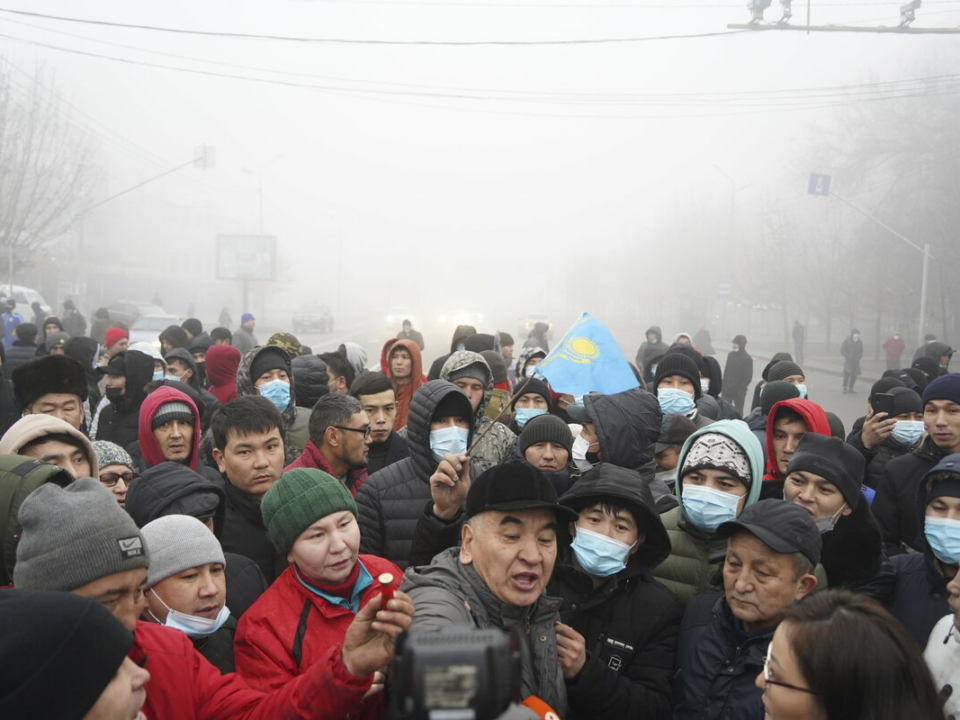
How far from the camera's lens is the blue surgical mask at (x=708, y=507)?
3.81m

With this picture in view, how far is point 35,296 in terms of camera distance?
104ft

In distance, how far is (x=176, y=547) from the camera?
10.0 ft

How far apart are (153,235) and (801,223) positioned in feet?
178

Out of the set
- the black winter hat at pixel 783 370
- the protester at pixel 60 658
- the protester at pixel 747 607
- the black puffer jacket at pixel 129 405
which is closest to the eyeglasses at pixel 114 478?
the black puffer jacket at pixel 129 405

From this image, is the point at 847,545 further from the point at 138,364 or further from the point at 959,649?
the point at 138,364

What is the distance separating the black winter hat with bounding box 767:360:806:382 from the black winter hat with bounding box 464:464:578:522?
5.95m

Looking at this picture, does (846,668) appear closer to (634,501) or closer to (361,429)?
(634,501)

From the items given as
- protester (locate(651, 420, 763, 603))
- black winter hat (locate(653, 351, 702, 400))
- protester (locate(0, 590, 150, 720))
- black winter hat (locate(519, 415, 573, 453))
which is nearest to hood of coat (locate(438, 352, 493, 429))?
black winter hat (locate(519, 415, 573, 453))

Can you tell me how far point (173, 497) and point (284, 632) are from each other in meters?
1.10

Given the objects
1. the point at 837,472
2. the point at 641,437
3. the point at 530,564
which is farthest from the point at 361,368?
the point at 530,564

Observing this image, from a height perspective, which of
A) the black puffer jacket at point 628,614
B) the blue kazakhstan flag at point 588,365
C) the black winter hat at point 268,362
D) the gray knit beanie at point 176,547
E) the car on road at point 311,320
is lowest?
the car on road at point 311,320

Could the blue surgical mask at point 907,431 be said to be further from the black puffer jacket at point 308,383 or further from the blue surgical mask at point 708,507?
the black puffer jacket at point 308,383

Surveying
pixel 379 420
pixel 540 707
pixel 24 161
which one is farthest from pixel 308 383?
pixel 24 161

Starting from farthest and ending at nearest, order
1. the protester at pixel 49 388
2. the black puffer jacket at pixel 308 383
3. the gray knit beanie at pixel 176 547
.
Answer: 1. the black puffer jacket at pixel 308 383
2. the protester at pixel 49 388
3. the gray knit beanie at pixel 176 547
